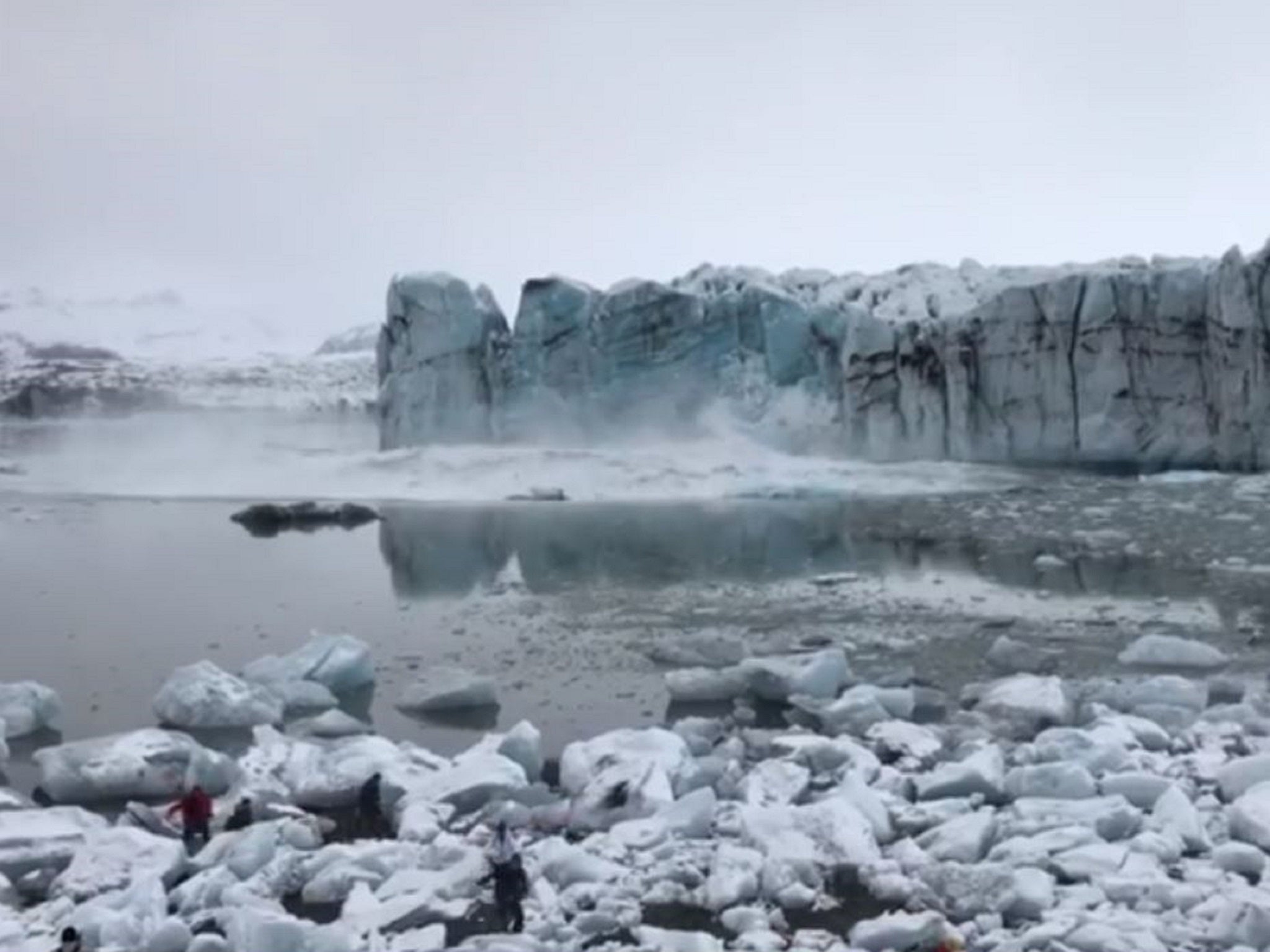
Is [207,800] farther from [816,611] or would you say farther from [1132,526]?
[1132,526]

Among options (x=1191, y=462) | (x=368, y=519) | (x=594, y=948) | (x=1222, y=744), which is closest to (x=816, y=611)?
(x=1222, y=744)

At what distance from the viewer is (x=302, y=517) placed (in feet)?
75.7

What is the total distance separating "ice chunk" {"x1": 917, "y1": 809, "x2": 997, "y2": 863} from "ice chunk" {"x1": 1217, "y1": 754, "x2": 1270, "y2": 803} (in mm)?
1437

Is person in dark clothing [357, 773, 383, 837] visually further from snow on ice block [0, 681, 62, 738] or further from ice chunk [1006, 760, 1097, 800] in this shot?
ice chunk [1006, 760, 1097, 800]

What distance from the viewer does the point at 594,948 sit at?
523 cm

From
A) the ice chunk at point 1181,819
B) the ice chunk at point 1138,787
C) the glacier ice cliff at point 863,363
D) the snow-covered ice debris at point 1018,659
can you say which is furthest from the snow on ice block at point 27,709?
the glacier ice cliff at point 863,363

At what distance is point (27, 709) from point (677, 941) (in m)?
5.63

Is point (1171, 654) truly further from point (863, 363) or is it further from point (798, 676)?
point (863, 363)

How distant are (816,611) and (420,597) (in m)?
4.61

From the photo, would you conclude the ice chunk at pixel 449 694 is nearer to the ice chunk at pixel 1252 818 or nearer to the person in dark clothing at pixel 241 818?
the person in dark clothing at pixel 241 818

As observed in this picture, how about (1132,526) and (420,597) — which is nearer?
(420,597)

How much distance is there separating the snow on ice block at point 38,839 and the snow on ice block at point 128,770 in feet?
2.50

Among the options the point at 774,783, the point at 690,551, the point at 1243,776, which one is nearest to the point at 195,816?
the point at 774,783

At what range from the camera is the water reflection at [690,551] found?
50.8 feet
